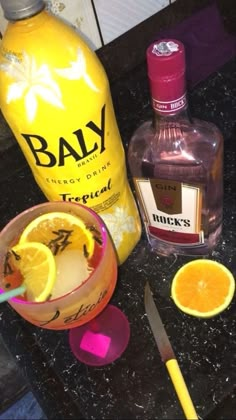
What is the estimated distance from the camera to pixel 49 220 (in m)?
0.58

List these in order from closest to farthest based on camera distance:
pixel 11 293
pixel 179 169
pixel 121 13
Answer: pixel 11 293 → pixel 179 169 → pixel 121 13

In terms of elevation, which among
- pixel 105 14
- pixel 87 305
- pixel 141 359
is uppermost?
pixel 105 14

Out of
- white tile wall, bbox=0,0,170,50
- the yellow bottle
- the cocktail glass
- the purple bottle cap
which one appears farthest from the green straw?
white tile wall, bbox=0,0,170,50

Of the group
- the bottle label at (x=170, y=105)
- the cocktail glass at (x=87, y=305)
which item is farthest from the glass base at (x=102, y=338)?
the bottle label at (x=170, y=105)

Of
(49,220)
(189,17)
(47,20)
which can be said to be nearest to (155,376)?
(49,220)

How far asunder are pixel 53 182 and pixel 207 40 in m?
0.43

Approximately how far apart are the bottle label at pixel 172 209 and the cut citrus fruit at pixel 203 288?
0.04 m

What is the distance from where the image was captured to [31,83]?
0.51 m

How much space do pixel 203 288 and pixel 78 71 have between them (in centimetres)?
31

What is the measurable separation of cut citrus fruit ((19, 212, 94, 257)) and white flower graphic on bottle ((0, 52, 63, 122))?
0.13 meters

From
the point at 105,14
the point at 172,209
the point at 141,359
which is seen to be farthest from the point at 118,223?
the point at 105,14

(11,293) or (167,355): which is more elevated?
(11,293)

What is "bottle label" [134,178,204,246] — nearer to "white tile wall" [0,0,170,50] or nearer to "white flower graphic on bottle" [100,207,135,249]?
"white flower graphic on bottle" [100,207,135,249]

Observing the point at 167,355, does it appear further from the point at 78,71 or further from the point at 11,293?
the point at 78,71
